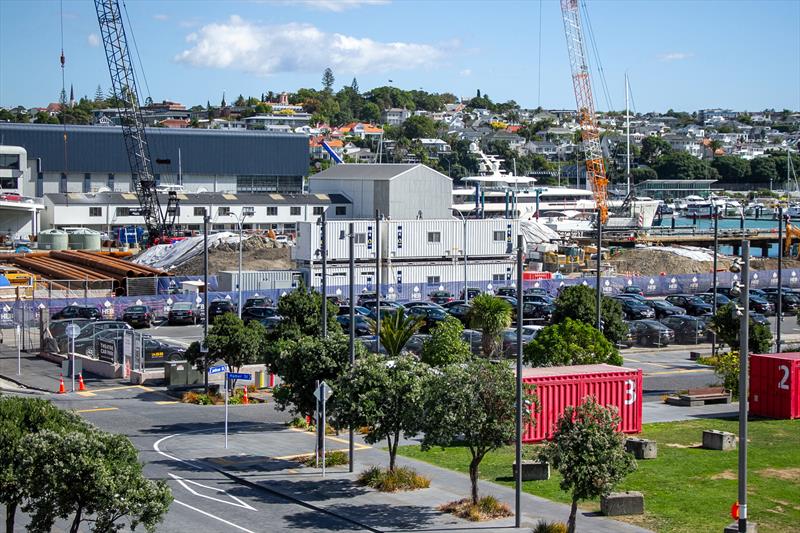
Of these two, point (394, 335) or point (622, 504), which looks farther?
point (394, 335)

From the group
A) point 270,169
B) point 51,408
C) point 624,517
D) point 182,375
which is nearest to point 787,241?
point 270,169

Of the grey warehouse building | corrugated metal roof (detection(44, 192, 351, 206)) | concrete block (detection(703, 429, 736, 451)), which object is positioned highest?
the grey warehouse building

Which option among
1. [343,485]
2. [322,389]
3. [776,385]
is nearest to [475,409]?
[343,485]

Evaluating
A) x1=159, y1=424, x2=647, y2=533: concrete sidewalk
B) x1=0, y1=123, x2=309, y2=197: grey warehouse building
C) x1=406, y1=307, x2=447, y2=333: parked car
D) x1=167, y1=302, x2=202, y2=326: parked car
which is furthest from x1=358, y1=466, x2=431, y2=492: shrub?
x1=0, y1=123, x2=309, y2=197: grey warehouse building

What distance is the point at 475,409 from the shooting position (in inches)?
Answer: 995

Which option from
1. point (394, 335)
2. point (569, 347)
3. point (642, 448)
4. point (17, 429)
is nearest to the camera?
point (17, 429)

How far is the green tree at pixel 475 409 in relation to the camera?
997 inches

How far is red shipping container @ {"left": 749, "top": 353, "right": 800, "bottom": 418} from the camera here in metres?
37.6

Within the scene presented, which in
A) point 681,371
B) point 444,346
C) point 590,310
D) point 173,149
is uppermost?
point 173,149

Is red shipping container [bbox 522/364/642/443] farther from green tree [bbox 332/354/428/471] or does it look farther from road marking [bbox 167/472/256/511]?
road marking [bbox 167/472/256/511]

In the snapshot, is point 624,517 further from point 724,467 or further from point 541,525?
point 724,467

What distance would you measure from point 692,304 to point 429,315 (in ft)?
62.2

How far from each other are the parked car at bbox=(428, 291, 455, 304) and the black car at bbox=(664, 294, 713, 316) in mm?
13983

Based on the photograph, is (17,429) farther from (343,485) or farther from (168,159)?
(168,159)
